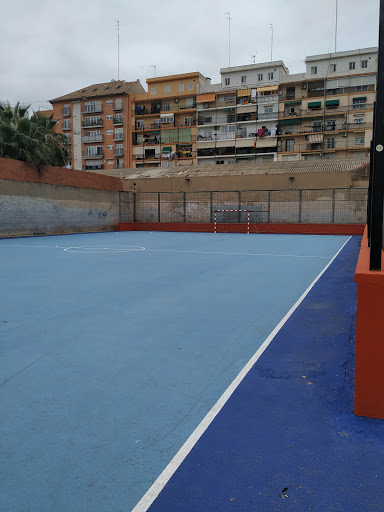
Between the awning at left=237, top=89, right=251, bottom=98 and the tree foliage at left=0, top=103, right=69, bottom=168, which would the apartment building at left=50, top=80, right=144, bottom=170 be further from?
the tree foliage at left=0, top=103, right=69, bottom=168

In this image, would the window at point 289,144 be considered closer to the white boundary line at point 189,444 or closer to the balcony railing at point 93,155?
the balcony railing at point 93,155

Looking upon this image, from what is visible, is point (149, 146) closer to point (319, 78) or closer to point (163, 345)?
point (319, 78)

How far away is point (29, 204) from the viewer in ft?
71.6

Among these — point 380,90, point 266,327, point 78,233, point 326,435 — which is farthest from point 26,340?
point 78,233

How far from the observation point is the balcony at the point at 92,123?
60.7m

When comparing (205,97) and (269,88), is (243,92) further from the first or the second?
(205,97)

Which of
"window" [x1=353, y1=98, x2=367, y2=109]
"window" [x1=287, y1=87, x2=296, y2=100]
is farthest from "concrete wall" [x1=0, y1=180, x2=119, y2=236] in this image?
"window" [x1=353, y1=98, x2=367, y2=109]

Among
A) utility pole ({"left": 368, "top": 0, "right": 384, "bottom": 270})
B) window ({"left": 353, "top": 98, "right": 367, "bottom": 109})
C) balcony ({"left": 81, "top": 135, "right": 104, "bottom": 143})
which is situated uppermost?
window ({"left": 353, "top": 98, "right": 367, "bottom": 109})

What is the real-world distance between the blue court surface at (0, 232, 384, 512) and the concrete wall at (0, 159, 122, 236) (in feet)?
54.1

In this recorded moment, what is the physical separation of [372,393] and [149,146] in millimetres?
59557

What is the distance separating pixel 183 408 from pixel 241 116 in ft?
185

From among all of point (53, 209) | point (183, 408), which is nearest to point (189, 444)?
point (183, 408)

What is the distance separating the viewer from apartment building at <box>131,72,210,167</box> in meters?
57.3

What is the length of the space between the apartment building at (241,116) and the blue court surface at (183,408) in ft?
166
